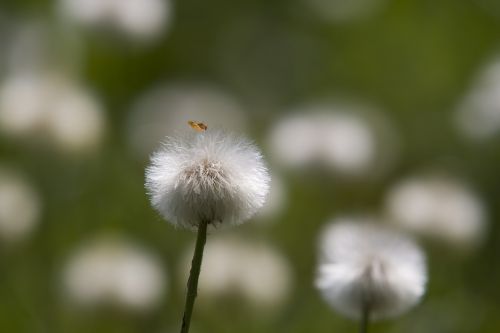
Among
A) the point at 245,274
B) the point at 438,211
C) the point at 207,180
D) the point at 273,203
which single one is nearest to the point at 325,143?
the point at 273,203

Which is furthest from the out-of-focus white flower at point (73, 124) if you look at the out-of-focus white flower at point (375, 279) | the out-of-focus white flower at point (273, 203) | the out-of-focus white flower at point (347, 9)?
the out-of-focus white flower at point (347, 9)

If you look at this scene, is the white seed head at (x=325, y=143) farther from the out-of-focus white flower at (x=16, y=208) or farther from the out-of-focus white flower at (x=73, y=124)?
the out-of-focus white flower at (x=16, y=208)

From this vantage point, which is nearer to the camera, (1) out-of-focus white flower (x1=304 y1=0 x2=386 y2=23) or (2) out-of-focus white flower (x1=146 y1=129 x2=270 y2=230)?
(2) out-of-focus white flower (x1=146 y1=129 x2=270 y2=230)

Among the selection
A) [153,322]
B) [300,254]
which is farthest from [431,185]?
[153,322]

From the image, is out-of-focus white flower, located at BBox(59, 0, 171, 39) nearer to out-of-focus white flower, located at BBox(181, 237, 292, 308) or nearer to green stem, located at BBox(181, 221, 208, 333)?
out-of-focus white flower, located at BBox(181, 237, 292, 308)

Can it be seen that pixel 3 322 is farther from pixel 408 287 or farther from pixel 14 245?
pixel 408 287

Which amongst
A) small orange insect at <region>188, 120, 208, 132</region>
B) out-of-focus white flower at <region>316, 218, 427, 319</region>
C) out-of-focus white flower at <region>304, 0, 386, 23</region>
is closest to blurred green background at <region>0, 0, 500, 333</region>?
out-of-focus white flower at <region>304, 0, 386, 23</region>
